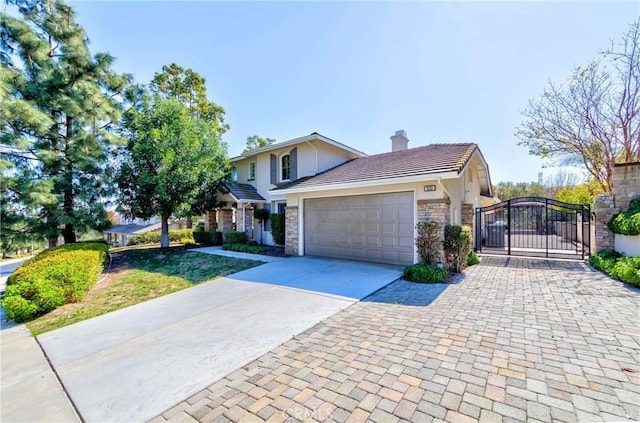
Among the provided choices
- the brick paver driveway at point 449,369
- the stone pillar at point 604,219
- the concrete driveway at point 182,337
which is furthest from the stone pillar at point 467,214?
the brick paver driveway at point 449,369

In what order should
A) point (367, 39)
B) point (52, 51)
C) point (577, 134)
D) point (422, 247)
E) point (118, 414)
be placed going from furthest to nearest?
point (577, 134)
point (52, 51)
point (367, 39)
point (422, 247)
point (118, 414)

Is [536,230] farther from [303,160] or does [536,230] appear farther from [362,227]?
[303,160]

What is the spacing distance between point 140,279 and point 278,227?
6.40 meters

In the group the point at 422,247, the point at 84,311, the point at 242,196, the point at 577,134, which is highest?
the point at 577,134

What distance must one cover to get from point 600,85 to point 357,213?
461 inches

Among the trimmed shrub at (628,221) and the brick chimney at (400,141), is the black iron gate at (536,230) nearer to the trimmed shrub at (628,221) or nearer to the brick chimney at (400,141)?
the trimmed shrub at (628,221)

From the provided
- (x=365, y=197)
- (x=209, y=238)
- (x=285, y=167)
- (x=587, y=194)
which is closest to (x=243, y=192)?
(x=285, y=167)

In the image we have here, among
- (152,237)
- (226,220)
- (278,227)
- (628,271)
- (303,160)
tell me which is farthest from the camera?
(152,237)

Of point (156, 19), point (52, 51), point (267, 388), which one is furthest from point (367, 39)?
point (52, 51)

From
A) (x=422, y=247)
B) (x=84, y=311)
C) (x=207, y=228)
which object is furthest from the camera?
(x=207, y=228)

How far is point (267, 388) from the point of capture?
287 centimetres

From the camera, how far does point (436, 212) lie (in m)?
8.06

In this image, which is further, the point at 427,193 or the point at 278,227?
the point at 278,227

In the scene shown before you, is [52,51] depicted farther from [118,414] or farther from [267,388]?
[267,388]
